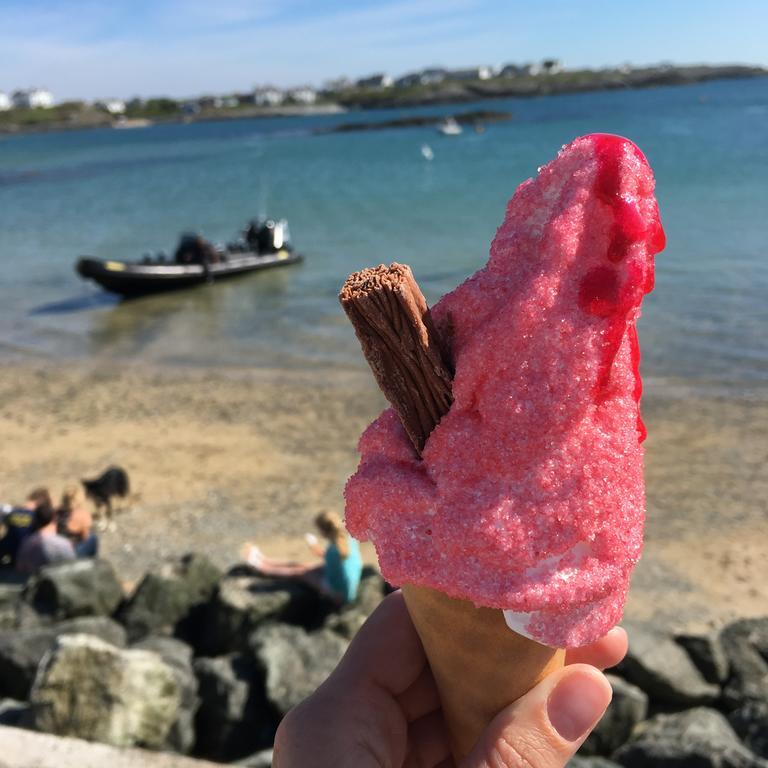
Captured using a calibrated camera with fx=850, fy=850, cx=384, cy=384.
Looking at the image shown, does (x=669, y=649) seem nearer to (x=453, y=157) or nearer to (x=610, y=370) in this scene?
(x=610, y=370)

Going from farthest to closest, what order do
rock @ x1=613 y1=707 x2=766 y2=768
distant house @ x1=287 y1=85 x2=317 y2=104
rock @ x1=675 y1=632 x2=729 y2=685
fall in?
1. distant house @ x1=287 y1=85 x2=317 y2=104
2. rock @ x1=675 y1=632 x2=729 y2=685
3. rock @ x1=613 y1=707 x2=766 y2=768

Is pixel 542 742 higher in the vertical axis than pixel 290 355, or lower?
higher

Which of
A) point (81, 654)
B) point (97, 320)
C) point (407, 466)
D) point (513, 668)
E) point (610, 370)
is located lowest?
point (97, 320)

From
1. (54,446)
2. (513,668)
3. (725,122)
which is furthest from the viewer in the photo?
(725,122)

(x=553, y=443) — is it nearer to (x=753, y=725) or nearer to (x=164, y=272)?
(x=753, y=725)

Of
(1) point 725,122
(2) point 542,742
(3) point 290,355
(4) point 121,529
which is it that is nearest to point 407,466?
(2) point 542,742

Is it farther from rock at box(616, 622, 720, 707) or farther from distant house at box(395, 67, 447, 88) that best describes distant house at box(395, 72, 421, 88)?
rock at box(616, 622, 720, 707)

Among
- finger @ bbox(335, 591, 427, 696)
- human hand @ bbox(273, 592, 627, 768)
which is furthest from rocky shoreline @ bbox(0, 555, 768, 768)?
finger @ bbox(335, 591, 427, 696)
